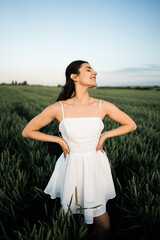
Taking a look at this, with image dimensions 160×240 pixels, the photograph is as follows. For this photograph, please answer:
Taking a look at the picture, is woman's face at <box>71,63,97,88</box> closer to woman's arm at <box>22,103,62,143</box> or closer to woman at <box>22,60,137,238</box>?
woman at <box>22,60,137,238</box>

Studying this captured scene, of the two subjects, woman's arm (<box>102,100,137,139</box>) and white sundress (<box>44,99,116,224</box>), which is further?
woman's arm (<box>102,100,137,139</box>)

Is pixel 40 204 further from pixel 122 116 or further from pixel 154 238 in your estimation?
pixel 122 116

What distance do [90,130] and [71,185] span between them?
0.44 m

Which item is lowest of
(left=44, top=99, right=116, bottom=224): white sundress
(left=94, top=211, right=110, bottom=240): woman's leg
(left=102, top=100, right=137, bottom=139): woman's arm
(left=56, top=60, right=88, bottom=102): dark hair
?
(left=94, top=211, right=110, bottom=240): woman's leg

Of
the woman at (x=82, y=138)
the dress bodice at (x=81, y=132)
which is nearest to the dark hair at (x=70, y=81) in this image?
the woman at (x=82, y=138)

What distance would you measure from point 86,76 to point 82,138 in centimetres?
47

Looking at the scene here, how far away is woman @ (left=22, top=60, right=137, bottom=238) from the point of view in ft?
3.64

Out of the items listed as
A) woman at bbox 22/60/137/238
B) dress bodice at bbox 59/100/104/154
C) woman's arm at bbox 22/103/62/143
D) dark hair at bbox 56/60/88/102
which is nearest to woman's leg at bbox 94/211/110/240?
woman at bbox 22/60/137/238

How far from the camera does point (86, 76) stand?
116 centimetres

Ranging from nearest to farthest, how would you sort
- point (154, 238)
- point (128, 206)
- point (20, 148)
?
point (154, 238) → point (128, 206) → point (20, 148)

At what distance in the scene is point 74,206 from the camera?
1.17 m

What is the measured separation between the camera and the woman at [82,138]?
1.11 meters

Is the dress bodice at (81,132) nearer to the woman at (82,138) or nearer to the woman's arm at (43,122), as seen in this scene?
the woman at (82,138)

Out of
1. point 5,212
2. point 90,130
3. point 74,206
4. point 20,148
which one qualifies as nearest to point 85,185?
point 74,206
